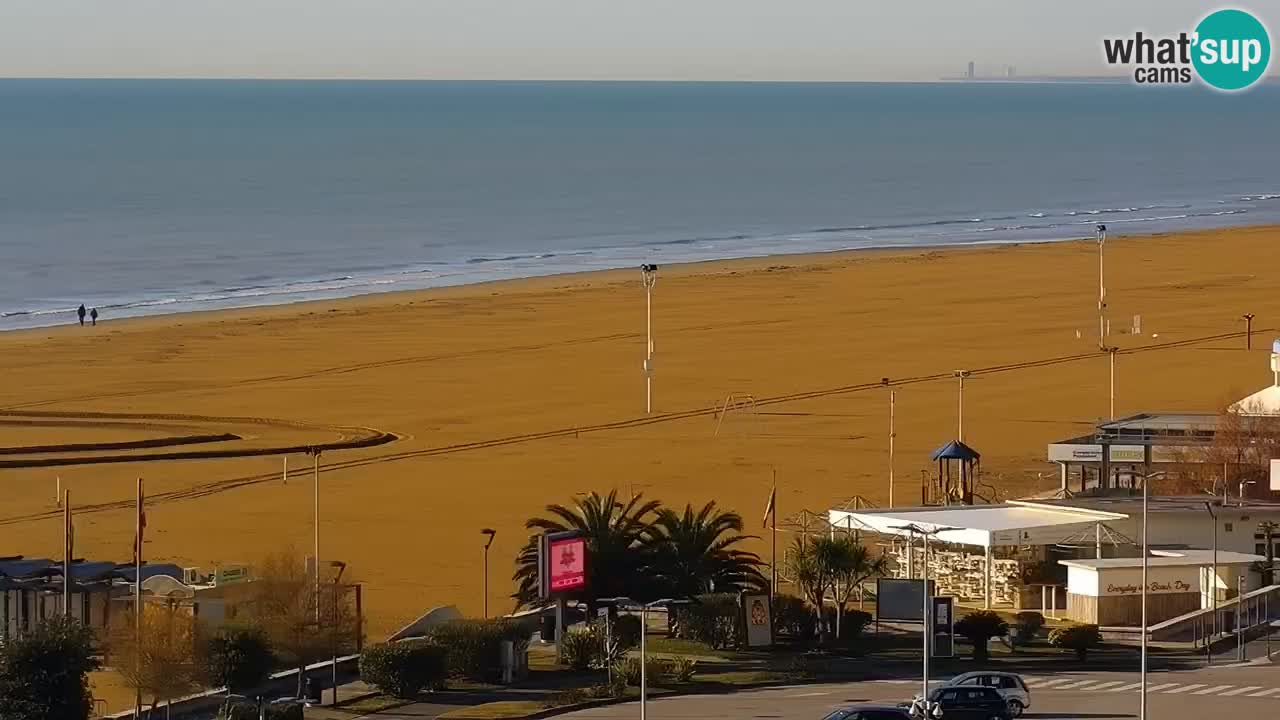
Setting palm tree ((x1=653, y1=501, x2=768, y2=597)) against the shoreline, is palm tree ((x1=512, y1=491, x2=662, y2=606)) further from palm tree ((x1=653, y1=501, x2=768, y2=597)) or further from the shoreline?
the shoreline

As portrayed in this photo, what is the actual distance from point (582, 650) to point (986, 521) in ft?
35.6

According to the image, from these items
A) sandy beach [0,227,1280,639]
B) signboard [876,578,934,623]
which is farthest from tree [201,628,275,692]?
signboard [876,578,934,623]

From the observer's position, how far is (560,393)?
74.6 meters

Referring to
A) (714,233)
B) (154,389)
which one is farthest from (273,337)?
(714,233)

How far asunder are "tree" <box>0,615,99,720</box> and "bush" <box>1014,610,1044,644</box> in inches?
678

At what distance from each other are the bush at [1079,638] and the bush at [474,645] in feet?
33.2

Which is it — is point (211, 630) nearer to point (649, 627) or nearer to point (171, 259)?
point (649, 627)

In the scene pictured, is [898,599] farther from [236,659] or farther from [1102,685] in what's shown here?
[236,659]

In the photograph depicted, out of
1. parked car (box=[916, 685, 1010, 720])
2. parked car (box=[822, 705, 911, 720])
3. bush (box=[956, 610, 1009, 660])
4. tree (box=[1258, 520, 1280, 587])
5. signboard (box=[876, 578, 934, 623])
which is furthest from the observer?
tree (box=[1258, 520, 1280, 587])

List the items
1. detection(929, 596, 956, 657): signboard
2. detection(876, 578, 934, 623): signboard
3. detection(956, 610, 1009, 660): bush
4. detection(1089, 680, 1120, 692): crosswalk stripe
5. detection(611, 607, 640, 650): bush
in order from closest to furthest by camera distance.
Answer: detection(1089, 680, 1120, 692): crosswalk stripe < detection(611, 607, 640, 650): bush < detection(929, 596, 956, 657): signboard < detection(956, 610, 1009, 660): bush < detection(876, 578, 934, 623): signboard

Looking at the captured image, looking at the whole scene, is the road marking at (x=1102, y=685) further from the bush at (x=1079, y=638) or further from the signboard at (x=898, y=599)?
the signboard at (x=898, y=599)

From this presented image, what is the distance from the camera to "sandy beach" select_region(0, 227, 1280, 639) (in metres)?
54.2

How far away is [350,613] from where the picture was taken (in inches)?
1585

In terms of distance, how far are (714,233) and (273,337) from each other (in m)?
64.1
